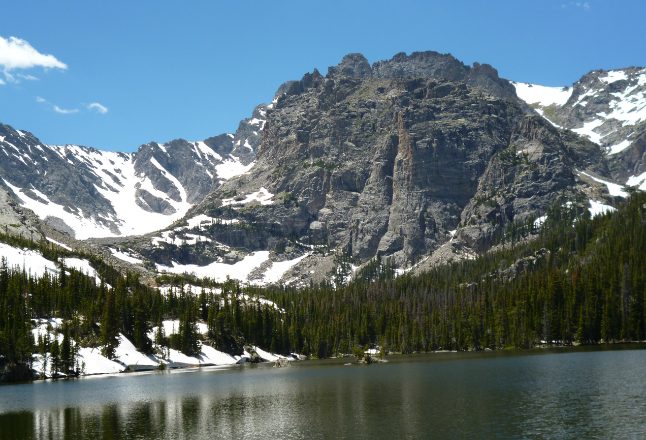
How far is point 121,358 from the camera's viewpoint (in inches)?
6599

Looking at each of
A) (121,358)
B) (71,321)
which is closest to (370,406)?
(121,358)

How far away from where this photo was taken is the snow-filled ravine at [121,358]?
147500 millimetres

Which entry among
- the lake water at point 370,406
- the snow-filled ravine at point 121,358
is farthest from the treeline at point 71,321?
the lake water at point 370,406

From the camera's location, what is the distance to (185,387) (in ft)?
→ 376

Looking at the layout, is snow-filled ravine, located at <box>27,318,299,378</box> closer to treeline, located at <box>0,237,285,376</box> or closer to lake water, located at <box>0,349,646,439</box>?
treeline, located at <box>0,237,285,376</box>

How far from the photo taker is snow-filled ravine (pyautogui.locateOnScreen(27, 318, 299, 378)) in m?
148

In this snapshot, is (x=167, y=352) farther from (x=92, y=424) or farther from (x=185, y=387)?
(x=92, y=424)

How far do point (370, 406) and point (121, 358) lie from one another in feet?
349

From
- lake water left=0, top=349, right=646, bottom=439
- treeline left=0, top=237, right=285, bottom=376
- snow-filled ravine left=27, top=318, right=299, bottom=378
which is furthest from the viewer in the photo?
snow-filled ravine left=27, top=318, right=299, bottom=378

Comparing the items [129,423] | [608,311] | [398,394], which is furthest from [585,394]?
[608,311]

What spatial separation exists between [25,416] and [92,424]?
1264 centimetres

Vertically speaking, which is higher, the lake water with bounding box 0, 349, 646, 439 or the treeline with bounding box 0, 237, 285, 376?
the treeline with bounding box 0, 237, 285, 376

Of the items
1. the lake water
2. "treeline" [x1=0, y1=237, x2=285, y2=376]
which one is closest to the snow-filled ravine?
"treeline" [x1=0, y1=237, x2=285, y2=376]

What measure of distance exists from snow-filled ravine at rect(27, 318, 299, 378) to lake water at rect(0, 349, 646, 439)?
93.1 feet
